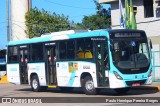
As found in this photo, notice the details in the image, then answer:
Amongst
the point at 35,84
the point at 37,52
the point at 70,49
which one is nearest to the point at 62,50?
the point at 70,49

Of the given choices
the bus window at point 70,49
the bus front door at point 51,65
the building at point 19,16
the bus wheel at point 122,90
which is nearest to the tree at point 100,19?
the building at point 19,16

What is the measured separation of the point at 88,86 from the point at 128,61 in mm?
2503

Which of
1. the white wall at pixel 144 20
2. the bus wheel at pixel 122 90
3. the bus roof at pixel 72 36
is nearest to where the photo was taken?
the bus roof at pixel 72 36

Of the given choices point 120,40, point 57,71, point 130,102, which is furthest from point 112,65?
point 57,71

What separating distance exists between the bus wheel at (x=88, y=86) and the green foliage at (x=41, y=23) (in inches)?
1189

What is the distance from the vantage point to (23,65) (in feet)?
88.1

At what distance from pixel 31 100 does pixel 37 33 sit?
107 ft

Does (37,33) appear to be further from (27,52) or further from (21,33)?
(27,52)

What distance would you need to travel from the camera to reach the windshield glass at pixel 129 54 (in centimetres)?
2020

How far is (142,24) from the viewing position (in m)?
34.3

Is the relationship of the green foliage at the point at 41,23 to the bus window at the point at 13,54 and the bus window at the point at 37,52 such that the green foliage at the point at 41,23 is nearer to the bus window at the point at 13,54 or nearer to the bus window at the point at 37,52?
the bus window at the point at 13,54

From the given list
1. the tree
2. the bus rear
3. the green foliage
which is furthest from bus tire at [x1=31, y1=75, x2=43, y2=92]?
the tree

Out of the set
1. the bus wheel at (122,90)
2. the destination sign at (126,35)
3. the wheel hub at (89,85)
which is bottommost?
the bus wheel at (122,90)

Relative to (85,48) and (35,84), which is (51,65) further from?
(85,48)
